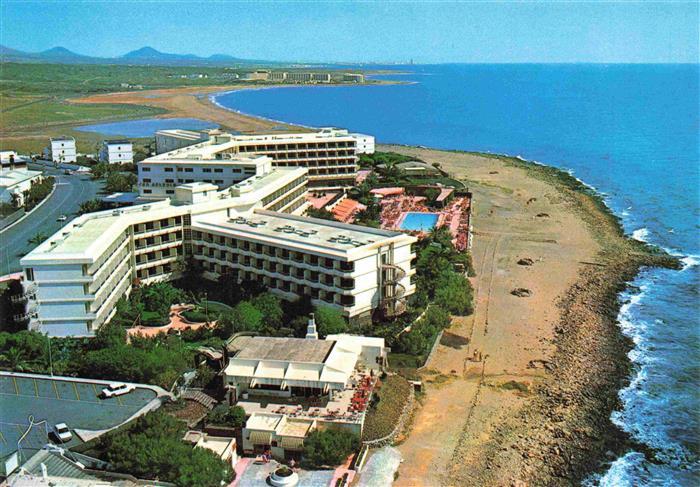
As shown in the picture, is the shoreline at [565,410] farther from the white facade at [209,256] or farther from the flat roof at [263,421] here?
the white facade at [209,256]

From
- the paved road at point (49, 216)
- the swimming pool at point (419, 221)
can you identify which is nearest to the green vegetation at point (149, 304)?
the paved road at point (49, 216)

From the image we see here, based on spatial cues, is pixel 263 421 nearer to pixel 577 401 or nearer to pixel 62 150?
pixel 577 401

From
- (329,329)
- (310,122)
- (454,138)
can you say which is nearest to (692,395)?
(329,329)

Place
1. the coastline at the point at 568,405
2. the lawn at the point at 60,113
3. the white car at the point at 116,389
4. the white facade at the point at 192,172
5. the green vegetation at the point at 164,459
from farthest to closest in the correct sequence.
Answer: the lawn at the point at 60,113
the white facade at the point at 192,172
the white car at the point at 116,389
the coastline at the point at 568,405
the green vegetation at the point at 164,459

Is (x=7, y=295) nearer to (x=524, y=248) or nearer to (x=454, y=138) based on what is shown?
(x=524, y=248)

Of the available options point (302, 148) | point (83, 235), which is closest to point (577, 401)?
point (83, 235)

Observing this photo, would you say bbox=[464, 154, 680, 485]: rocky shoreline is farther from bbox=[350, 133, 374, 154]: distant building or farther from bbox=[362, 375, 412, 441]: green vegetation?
bbox=[350, 133, 374, 154]: distant building
